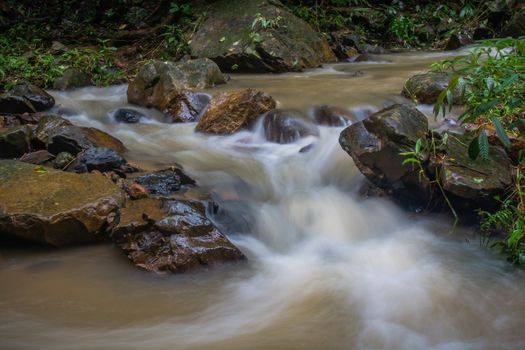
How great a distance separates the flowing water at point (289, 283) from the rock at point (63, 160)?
2.25ft

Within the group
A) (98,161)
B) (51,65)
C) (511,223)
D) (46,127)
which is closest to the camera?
(511,223)

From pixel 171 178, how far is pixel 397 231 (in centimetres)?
192

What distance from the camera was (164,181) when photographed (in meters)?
4.14

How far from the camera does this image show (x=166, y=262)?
10.4 feet

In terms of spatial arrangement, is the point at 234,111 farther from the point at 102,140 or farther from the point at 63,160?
the point at 63,160

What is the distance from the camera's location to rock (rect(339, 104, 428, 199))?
3844 millimetres

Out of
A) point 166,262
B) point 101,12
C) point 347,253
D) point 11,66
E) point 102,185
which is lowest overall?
→ point 347,253

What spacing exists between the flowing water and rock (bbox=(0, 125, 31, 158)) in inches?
44.2

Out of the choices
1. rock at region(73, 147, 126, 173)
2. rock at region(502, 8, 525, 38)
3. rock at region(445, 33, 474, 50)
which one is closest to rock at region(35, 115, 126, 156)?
rock at region(73, 147, 126, 173)

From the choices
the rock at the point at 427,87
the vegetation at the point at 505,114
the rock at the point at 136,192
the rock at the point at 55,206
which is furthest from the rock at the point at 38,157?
the rock at the point at 427,87

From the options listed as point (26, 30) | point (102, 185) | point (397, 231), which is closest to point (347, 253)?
point (397, 231)

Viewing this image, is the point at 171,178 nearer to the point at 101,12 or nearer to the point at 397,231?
the point at 397,231

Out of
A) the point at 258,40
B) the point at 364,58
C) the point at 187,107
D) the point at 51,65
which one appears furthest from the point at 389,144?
the point at 51,65

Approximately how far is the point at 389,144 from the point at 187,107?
3.00 meters
